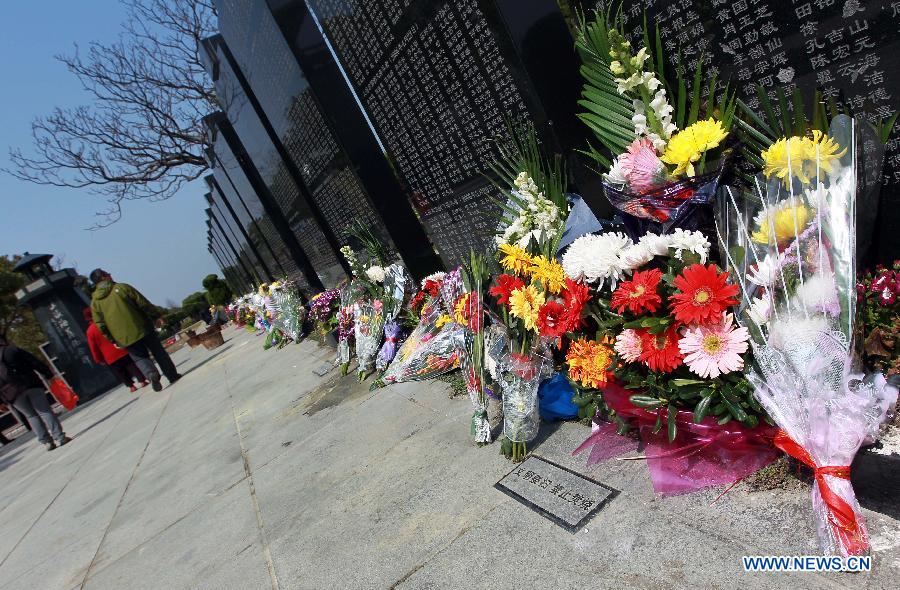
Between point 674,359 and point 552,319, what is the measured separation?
1.81 feet

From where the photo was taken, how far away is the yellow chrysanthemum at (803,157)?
1.54m

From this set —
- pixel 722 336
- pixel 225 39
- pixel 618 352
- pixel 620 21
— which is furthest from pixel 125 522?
pixel 225 39

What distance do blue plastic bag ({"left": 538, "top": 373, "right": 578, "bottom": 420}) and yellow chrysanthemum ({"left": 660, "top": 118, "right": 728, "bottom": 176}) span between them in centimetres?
123

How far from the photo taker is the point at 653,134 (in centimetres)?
201

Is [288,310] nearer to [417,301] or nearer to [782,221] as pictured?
[417,301]

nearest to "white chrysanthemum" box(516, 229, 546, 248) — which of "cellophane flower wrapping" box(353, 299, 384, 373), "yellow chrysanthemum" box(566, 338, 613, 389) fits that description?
"yellow chrysanthemum" box(566, 338, 613, 389)

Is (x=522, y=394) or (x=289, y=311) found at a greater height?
(x=289, y=311)

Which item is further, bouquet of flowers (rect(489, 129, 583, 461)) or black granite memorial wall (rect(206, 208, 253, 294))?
black granite memorial wall (rect(206, 208, 253, 294))

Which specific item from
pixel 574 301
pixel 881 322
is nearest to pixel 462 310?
pixel 574 301

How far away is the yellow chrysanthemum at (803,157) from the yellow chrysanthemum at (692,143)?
0.24 m

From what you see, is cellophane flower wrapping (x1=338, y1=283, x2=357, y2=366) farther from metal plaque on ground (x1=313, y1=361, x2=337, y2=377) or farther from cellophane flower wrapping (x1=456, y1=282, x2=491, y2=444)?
cellophane flower wrapping (x1=456, y1=282, x2=491, y2=444)

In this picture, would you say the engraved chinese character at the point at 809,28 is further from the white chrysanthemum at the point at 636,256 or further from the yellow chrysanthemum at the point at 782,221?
the white chrysanthemum at the point at 636,256

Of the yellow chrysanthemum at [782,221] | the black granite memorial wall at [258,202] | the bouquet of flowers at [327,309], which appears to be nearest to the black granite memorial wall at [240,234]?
the black granite memorial wall at [258,202]

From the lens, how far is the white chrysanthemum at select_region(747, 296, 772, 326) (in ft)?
5.16
